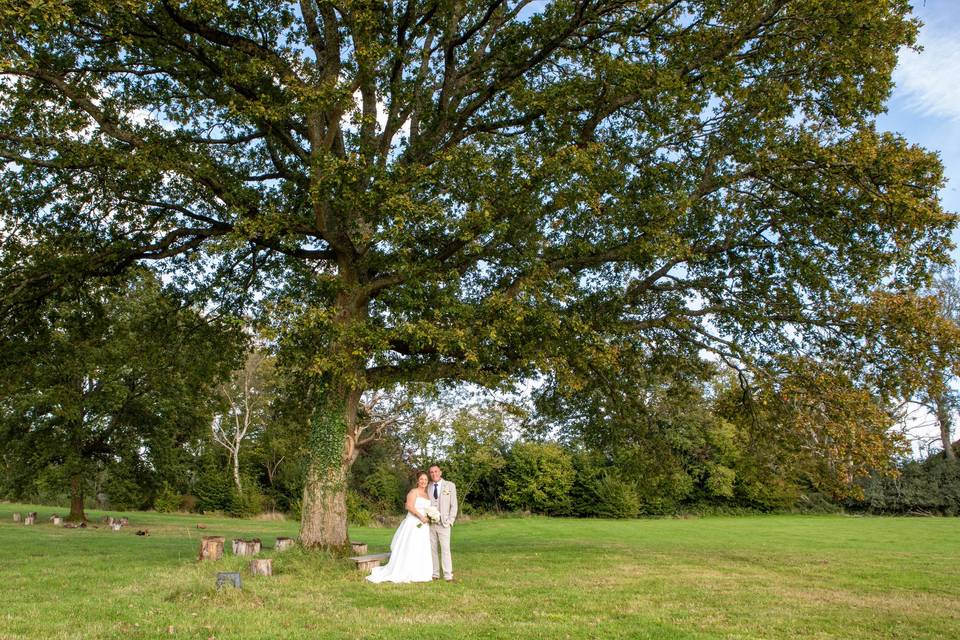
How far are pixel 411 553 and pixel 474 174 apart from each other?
6.97 m

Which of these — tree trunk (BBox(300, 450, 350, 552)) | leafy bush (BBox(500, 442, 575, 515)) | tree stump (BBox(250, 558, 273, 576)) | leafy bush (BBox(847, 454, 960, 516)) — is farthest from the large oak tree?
leafy bush (BBox(847, 454, 960, 516))

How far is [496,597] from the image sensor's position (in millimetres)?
10602

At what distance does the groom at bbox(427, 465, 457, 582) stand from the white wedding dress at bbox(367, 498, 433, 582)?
8.4 inches

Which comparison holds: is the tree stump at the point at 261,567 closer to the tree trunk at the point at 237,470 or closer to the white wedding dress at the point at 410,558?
the white wedding dress at the point at 410,558

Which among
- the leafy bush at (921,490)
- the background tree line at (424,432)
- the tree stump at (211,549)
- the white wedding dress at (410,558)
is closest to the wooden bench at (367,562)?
the white wedding dress at (410,558)

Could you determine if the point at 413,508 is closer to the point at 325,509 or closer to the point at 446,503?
the point at 446,503

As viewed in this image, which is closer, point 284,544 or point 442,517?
point 442,517

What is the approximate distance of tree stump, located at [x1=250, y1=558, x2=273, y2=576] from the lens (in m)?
12.1

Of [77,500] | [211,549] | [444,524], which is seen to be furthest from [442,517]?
[77,500]

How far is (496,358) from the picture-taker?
14781 mm

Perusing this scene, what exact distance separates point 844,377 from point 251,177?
14.3 metres

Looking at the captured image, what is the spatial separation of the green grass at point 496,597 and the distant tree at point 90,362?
4.22 meters

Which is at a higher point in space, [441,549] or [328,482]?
[328,482]

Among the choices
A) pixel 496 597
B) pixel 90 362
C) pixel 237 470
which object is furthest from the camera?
pixel 237 470
